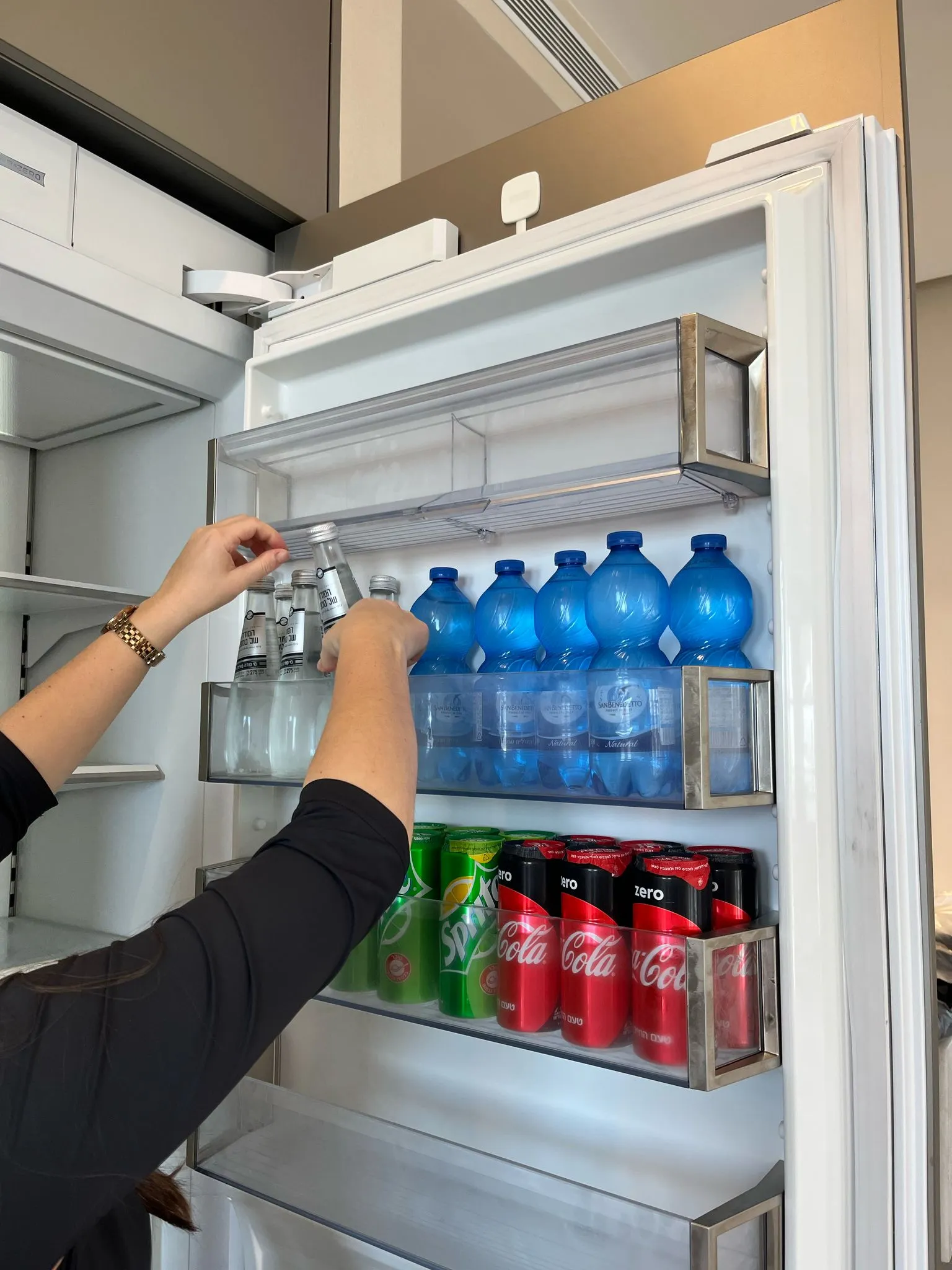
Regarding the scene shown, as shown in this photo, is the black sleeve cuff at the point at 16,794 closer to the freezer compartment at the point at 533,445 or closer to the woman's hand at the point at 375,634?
the woman's hand at the point at 375,634

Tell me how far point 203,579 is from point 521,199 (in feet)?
2.25

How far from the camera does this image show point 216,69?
1407 millimetres

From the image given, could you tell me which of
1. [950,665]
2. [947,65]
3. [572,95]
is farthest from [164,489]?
[950,665]

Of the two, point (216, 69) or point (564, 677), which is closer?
point (564, 677)

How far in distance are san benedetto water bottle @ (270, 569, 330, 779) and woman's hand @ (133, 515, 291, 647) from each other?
15 cm

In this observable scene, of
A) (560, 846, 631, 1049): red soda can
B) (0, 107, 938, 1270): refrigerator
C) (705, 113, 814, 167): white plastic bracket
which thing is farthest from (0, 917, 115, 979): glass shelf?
(705, 113, 814, 167): white plastic bracket

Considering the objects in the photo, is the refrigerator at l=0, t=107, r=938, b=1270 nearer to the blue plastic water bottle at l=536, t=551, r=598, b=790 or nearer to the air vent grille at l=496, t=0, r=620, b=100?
the blue plastic water bottle at l=536, t=551, r=598, b=790

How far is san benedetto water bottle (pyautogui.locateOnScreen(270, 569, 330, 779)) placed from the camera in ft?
4.15

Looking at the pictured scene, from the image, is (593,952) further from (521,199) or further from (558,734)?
(521,199)

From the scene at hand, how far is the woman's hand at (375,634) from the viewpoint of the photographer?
3.12 ft

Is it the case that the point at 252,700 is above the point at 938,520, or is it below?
below

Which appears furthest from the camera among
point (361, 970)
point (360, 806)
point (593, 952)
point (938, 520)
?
point (938, 520)

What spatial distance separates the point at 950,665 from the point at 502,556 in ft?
8.13

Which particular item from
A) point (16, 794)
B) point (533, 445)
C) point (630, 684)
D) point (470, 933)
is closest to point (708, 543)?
point (630, 684)
